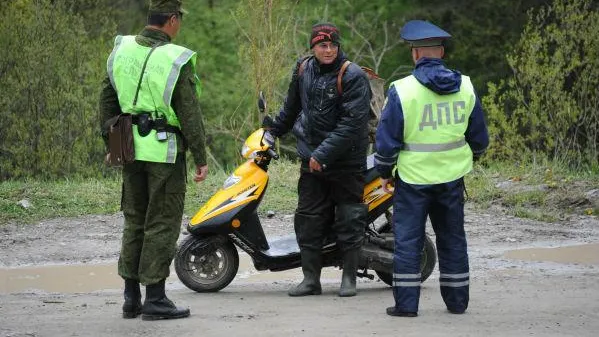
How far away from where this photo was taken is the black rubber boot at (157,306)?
7008 millimetres

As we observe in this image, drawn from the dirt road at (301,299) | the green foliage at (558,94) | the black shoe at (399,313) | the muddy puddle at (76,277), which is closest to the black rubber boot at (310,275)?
the dirt road at (301,299)

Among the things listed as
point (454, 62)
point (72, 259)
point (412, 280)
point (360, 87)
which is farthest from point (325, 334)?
point (454, 62)

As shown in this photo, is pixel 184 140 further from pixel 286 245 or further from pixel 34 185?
pixel 34 185

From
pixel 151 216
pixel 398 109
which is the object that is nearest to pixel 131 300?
pixel 151 216

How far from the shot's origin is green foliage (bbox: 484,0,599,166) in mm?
15781

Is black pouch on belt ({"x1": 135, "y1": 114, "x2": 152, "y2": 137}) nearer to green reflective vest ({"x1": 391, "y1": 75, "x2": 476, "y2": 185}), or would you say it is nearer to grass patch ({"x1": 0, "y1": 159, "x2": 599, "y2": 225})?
green reflective vest ({"x1": 391, "y1": 75, "x2": 476, "y2": 185})

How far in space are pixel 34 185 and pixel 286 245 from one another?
5153 mm

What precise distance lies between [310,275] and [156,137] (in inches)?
70.9

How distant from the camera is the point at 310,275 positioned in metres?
8.09

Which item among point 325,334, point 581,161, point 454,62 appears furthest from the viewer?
point 454,62

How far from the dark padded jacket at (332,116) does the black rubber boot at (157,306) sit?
59.8 inches

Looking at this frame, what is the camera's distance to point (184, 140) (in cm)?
702

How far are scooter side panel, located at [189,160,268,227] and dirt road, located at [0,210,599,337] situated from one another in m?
0.59

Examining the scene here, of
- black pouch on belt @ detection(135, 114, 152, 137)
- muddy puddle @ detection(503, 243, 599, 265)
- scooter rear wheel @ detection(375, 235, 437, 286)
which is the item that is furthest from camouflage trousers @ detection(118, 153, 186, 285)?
muddy puddle @ detection(503, 243, 599, 265)
